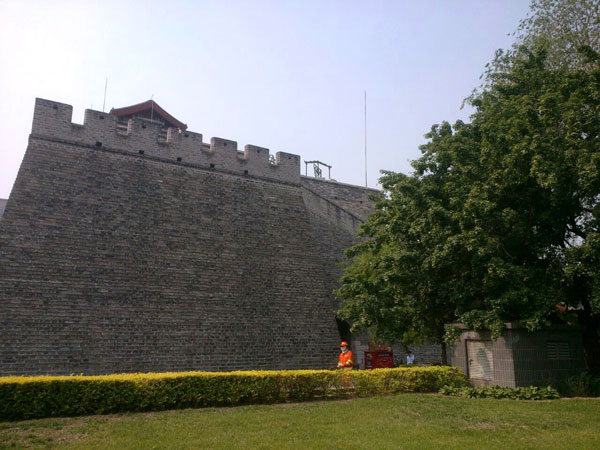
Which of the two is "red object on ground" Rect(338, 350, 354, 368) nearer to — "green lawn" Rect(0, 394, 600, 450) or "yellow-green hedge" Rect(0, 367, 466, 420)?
"yellow-green hedge" Rect(0, 367, 466, 420)

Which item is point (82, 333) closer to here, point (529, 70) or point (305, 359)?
point (305, 359)

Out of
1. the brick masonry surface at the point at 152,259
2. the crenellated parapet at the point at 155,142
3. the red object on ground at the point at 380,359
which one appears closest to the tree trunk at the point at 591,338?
the red object on ground at the point at 380,359

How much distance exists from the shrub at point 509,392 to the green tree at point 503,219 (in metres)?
1.20

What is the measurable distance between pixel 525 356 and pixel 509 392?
100cm

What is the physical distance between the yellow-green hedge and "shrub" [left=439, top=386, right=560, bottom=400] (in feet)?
2.55

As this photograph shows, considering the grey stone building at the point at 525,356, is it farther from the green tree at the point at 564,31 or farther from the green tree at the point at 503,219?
the green tree at the point at 564,31

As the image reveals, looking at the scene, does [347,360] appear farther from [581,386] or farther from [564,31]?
[564,31]

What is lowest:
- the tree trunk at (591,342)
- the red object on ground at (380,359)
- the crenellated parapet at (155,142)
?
the red object on ground at (380,359)

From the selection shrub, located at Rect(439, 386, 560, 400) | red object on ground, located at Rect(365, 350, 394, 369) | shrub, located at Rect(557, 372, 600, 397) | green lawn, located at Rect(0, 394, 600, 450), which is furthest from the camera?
red object on ground, located at Rect(365, 350, 394, 369)

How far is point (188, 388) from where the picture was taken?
29.3 ft

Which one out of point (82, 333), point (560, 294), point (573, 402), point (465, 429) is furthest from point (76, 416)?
point (560, 294)

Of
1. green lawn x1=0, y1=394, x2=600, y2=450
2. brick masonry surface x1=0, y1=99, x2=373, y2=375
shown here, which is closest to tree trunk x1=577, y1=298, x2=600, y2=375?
green lawn x1=0, y1=394, x2=600, y2=450

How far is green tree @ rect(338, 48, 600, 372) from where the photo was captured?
9.73 metres

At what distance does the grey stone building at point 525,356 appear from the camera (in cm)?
1014
